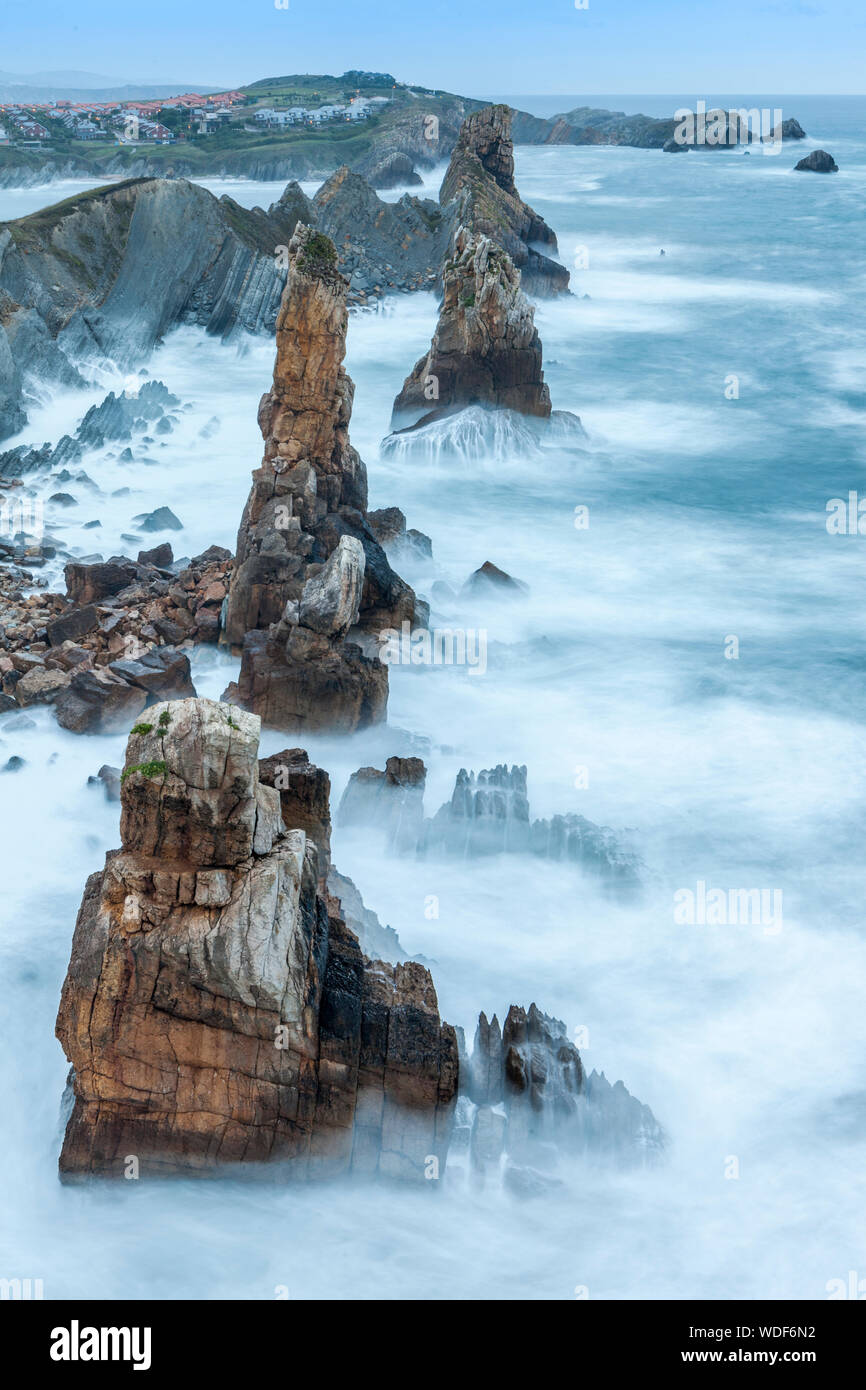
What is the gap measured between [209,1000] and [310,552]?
14.0 metres

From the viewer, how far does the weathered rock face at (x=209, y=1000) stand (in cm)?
1241

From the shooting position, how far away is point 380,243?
68.1m

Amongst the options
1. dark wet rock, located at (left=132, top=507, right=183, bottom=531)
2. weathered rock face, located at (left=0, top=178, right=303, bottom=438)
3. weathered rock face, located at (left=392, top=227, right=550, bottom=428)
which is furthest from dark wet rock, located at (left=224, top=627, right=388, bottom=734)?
weathered rock face, located at (left=0, top=178, right=303, bottom=438)

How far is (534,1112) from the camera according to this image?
1423 cm

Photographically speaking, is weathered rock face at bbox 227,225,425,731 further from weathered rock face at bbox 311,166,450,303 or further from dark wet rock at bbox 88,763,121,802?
weathered rock face at bbox 311,166,450,303

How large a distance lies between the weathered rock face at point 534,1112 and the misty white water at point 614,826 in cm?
33

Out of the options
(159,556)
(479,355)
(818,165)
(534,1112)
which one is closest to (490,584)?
(159,556)

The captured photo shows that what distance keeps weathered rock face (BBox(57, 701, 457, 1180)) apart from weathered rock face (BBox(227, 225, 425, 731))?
864cm

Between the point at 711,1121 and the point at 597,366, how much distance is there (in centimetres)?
4221

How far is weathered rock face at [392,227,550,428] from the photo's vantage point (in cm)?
4109

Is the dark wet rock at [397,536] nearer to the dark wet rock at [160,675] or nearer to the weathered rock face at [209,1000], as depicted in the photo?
the dark wet rock at [160,675]

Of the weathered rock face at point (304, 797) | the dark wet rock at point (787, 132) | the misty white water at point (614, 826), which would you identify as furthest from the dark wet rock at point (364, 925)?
the dark wet rock at point (787, 132)

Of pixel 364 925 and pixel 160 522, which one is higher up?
pixel 160 522

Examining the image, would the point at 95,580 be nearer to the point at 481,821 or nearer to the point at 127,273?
the point at 481,821
